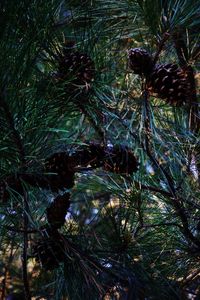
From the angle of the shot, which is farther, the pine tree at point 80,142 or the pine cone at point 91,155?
the pine cone at point 91,155

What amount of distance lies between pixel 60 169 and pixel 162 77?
0.30 meters

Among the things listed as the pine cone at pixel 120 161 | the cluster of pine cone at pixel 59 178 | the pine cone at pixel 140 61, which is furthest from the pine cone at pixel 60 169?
the pine cone at pixel 140 61

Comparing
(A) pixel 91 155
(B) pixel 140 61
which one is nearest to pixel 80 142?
(A) pixel 91 155

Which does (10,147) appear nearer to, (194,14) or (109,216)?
(109,216)

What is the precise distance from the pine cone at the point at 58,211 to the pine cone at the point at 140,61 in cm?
33

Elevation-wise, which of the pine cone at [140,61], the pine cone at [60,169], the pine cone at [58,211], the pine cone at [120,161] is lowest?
the pine cone at [58,211]

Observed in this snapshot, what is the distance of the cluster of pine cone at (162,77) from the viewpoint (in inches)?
40.1

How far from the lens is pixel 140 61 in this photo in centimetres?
102

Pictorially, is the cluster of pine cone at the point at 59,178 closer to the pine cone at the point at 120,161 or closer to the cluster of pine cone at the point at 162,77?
the pine cone at the point at 120,161

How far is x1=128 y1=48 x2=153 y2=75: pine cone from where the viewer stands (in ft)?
3.34

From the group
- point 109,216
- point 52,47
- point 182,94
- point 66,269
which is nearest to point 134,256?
point 109,216

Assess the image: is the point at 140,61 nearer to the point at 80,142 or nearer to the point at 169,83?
the point at 169,83

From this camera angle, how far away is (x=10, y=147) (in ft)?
3.22

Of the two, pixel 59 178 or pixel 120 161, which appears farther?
pixel 120 161
